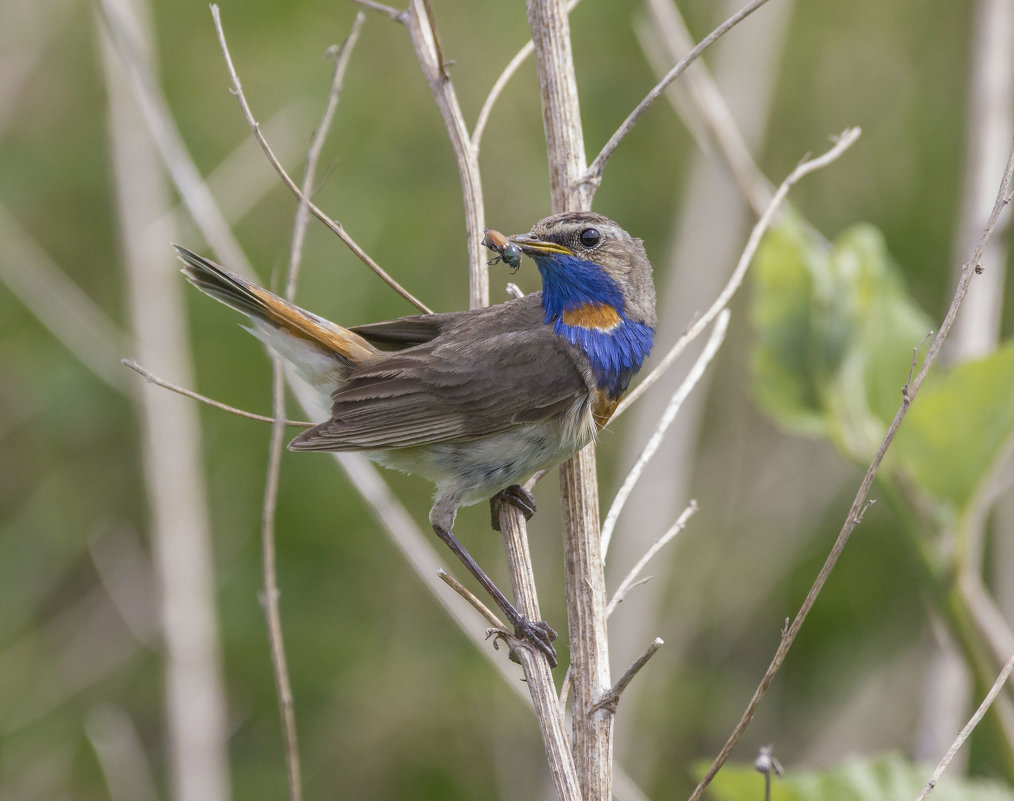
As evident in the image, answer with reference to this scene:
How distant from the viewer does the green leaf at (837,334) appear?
123 inches

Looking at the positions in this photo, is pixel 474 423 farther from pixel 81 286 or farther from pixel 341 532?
pixel 81 286

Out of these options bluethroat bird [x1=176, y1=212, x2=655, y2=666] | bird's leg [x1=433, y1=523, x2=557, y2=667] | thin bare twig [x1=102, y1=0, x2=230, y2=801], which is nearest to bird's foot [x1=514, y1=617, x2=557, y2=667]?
bird's leg [x1=433, y1=523, x2=557, y2=667]

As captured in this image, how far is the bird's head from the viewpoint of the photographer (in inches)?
125

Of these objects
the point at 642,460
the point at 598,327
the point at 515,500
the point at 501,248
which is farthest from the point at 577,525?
the point at 598,327

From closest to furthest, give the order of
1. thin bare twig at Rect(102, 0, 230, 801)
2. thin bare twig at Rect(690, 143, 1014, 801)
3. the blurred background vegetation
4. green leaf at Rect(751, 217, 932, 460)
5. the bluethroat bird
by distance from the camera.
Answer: thin bare twig at Rect(690, 143, 1014, 801) → green leaf at Rect(751, 217, 932, 460) → the bluethroat bird → thin bare twig at Rect(102, 0, 230, 801) → the blurred background vegetation

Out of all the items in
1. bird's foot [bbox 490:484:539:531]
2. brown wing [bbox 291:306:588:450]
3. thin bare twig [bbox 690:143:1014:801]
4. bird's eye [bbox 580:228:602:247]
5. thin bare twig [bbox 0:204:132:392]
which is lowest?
thin bare twig [bbox 690:143:1014:801]

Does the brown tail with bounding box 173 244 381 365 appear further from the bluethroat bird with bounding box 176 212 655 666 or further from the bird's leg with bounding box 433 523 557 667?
the bird's leg with bounding box 433 523 557 667

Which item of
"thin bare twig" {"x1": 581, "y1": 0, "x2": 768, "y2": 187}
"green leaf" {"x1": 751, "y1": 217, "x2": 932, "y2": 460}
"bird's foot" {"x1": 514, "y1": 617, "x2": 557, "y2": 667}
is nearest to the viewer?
"thin bare twig" {"x1": 581, "y1": 0, "x2": 768, "y2": 187}

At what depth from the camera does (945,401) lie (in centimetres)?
278

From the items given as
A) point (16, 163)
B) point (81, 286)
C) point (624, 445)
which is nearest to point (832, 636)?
point (624, 445)

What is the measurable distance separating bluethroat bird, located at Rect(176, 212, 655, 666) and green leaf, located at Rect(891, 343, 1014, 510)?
0.90m

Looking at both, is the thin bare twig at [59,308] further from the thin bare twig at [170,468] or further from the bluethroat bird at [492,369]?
the bluethroat bird at [492,369]

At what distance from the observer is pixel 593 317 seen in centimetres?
347

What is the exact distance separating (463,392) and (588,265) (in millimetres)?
554
